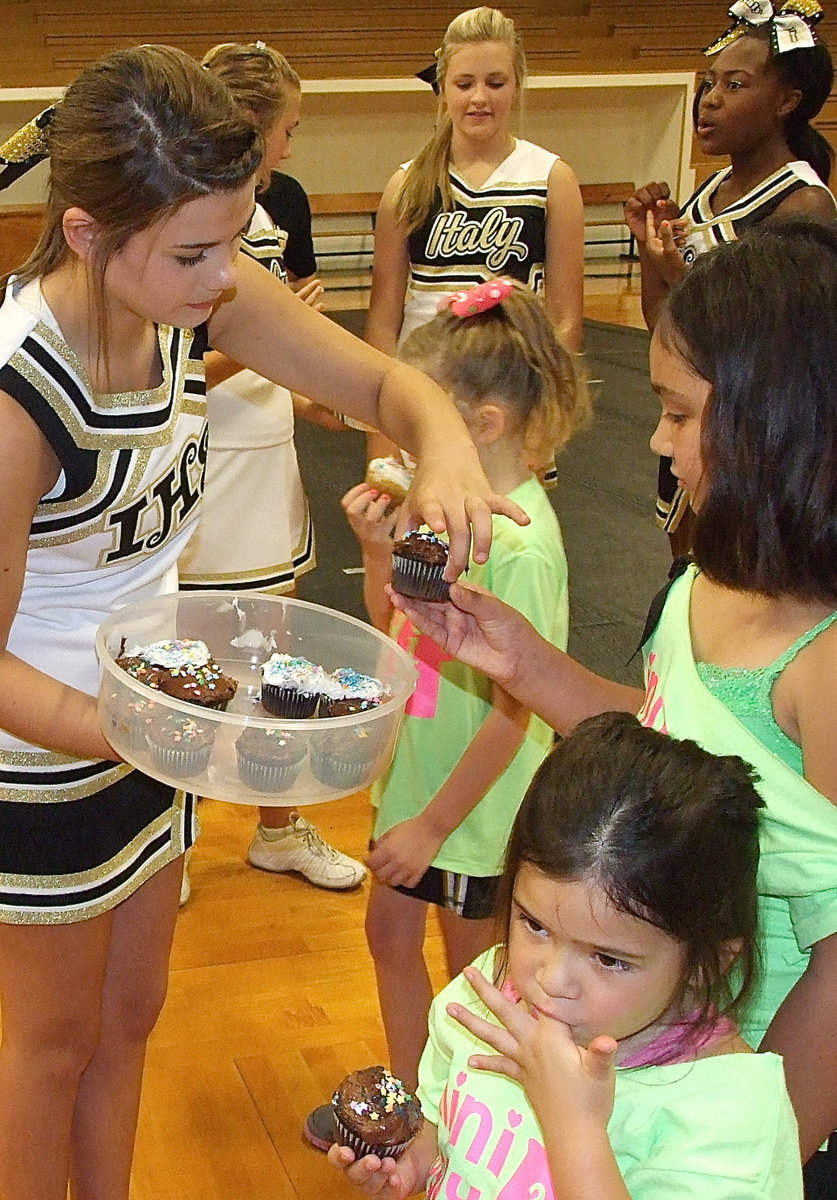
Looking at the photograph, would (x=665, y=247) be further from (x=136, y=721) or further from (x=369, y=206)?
(x=369, y=206)

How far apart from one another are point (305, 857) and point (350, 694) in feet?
4.50

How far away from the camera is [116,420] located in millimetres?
1404

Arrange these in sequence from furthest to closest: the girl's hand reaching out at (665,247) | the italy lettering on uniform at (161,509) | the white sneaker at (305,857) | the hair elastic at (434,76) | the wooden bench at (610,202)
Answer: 1. the wooden bench at (610,202)
2. the hair elastic at (434,76)
3. the girl's hand reaching out at (665,247)
4. the white sneaker at (305,857)
5. the italy lettering on uniform at (161,509)

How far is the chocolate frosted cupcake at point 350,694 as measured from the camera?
1.47 metres

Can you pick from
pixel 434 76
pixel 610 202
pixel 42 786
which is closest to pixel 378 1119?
pixel 42 786

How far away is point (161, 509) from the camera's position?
1.49 metres

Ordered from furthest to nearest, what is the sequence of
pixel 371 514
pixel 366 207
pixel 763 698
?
1. pixel 366 207
2. pixel 371 514
3. pixel 763 698

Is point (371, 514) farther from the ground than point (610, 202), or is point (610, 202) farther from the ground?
point (610, 202)

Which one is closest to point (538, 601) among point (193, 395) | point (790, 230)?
point (193, 395)

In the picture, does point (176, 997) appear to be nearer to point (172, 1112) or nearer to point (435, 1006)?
point (172, 1112)

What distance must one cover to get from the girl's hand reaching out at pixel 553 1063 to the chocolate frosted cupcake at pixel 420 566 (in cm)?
62

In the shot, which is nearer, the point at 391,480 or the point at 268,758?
the point at 268,758

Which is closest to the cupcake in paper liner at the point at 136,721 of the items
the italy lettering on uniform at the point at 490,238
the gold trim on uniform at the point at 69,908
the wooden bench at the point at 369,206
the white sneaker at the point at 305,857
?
the gold trim on uniform at the point at 69,908

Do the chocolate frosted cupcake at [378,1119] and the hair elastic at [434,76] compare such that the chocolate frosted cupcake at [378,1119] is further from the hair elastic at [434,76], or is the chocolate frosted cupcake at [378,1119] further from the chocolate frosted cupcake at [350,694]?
the hair elastic at [434,76]
